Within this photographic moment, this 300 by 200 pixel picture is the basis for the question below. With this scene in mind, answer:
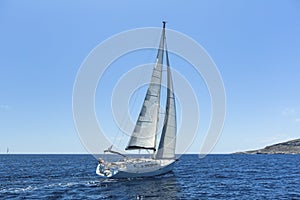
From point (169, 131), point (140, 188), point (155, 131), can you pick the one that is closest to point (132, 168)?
point (140, 188)

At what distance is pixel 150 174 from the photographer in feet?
142

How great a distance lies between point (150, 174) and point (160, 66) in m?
16.7

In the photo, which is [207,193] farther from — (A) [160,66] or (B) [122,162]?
(A) [160,66]

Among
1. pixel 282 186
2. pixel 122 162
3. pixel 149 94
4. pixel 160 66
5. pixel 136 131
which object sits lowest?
pixel 282 186

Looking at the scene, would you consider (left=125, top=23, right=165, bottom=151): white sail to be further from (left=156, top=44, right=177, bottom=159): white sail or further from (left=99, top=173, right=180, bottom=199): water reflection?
(left=99, top=173, right=180, bottom=199): water reflection

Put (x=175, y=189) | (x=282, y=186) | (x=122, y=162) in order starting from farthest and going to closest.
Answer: (x=122, y=162) → (x=282, y=186) → (x=175, y=189)

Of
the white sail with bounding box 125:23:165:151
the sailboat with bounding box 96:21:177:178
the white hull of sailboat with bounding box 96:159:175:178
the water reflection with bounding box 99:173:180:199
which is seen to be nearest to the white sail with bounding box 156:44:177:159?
the sailboat with bounding box 96:21:177:178

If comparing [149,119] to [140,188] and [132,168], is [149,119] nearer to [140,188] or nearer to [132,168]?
[132,168]

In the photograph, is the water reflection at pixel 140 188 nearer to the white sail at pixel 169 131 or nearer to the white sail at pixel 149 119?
the white sail at pixel 169 131

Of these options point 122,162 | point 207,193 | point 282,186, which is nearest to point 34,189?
point 122,162

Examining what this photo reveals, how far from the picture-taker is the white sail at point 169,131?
47219mm

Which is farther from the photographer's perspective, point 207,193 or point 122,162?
point 122,162

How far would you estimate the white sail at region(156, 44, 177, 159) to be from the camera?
1859 inches

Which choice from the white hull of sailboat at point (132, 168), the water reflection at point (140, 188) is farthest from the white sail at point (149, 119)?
the water reflection at point (140, 188)
